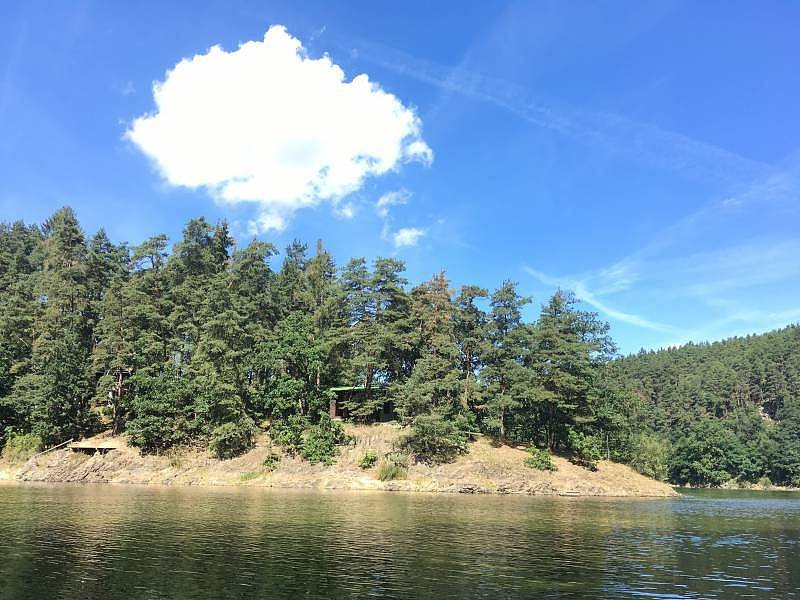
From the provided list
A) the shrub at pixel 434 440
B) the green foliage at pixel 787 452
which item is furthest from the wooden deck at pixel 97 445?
the green foliage at pixel 787 452

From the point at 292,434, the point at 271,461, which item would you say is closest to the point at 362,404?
the point at 292,434

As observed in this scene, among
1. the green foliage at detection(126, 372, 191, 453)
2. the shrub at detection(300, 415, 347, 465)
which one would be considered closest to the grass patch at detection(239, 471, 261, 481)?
the shrub at detection(300, 415, 347, 465)

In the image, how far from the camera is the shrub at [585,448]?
71875 mm

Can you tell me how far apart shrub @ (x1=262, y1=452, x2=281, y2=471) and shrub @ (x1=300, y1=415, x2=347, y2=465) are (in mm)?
3121

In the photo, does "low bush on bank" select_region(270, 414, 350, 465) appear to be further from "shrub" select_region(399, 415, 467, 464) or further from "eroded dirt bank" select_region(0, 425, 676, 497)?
"shrub" select_region(399, 415, 467, 464)

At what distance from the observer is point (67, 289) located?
276 ft

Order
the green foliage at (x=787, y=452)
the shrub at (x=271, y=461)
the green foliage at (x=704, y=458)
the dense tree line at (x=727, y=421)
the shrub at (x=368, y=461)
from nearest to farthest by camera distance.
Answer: the shrub at (x=368, y=461) → the shrub at (x=271, y=461) → the green foliage at (x=704, y=458) → the green foliage at (x=787, y=452) → the dense tree line at (x=727, y=421)

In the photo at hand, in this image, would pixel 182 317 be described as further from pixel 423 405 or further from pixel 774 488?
pixel 774 488

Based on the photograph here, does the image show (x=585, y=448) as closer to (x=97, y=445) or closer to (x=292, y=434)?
(x=292, y=434)

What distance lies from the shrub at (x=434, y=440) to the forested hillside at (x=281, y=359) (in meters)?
0.24

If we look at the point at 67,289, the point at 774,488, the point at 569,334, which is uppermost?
the point at 67,289

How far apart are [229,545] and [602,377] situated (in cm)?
6482

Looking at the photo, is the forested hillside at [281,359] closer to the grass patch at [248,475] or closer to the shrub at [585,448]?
the shrub at [585,448]

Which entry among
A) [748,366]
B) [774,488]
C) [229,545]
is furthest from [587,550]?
[748,366]
